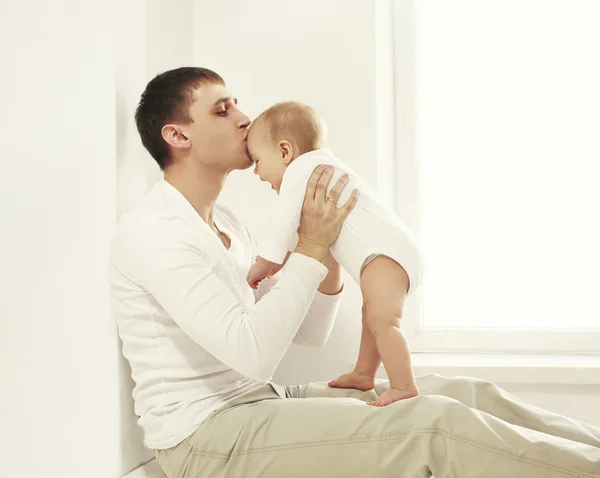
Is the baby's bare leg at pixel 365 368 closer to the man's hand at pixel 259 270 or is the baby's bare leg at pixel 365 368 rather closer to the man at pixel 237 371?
the man at pixel 237 371

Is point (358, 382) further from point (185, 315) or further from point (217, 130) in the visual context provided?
point (217, 130)

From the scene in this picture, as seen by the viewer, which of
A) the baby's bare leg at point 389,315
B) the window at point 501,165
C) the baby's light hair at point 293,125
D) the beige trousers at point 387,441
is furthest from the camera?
the window at point 501,165

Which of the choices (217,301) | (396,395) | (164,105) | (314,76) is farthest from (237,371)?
(314,76)

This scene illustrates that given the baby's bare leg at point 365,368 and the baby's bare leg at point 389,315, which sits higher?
the baby's bare leg at point 389,315

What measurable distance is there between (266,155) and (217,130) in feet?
0.45

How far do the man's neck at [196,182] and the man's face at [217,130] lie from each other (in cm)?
3

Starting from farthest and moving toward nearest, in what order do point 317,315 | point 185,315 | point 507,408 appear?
point 317,315 < point 507,408 < point 185,315

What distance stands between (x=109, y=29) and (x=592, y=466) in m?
1.31

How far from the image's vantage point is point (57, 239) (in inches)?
54.2

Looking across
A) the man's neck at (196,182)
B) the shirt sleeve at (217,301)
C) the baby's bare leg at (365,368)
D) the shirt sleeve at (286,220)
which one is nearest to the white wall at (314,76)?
the baby's bare leg at (365,368)

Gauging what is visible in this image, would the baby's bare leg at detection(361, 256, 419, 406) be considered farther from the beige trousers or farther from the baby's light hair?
the baby's light hair

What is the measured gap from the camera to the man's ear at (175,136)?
1.64 m

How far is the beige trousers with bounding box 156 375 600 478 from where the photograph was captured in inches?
46.4

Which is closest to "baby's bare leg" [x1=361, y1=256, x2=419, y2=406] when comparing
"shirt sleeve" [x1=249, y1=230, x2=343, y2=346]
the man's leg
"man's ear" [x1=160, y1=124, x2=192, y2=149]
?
the man's leg
